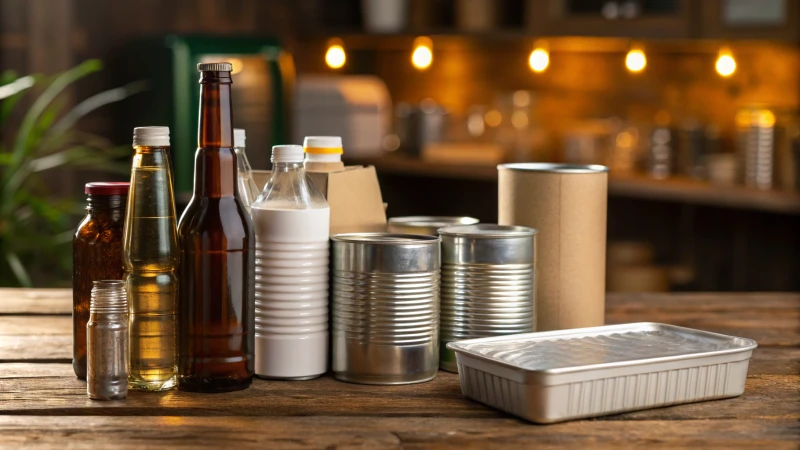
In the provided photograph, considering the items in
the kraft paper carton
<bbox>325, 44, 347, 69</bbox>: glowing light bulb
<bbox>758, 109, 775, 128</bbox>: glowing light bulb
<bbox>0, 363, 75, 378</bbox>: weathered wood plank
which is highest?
<bbox>325, 44, 347, 69</bbox>: glowing light bulb

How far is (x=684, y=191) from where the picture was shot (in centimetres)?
342

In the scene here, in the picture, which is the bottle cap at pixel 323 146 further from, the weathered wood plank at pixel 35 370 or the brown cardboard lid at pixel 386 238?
the weathered wood plank at pixel 35 370

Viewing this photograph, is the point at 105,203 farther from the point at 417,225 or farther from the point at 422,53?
the point at 422,53

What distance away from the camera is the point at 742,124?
144 inches

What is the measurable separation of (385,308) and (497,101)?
11.0 ft

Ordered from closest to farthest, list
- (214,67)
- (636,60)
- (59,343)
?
(214,67)
(59,343)
(636,60)

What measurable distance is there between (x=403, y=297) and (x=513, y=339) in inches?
5.0

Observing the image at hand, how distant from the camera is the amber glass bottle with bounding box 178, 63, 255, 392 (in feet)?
3.36

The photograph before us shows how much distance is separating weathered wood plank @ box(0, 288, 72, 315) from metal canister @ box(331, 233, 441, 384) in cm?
65

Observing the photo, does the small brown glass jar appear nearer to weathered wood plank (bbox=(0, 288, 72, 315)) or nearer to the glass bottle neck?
the glass bottle neck

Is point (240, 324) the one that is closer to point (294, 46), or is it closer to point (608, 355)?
point (608, 355)

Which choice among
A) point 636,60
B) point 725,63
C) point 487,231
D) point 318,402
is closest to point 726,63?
point 725,63

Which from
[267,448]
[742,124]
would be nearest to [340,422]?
[267,448]

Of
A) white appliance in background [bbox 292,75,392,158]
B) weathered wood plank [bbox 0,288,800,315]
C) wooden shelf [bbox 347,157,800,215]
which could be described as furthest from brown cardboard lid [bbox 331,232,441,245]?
white appliance in background [bbox 292,75,392,158]
